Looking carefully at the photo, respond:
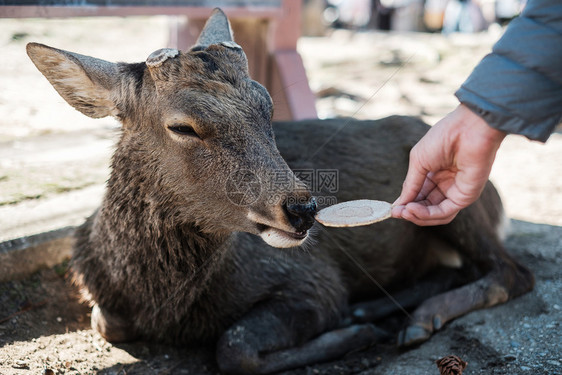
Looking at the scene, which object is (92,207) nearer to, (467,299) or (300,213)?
(300,213)

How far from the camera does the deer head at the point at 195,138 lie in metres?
3.31

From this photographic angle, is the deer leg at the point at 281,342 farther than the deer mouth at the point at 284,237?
Yes

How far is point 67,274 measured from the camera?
4.65 m

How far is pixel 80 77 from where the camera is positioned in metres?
3.73

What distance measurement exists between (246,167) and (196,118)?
16.4 inches

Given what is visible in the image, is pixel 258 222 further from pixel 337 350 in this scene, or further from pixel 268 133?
pixel 337 350

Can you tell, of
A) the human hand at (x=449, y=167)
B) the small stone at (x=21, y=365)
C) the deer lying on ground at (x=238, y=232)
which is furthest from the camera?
the small stone at (x=21, y=365)

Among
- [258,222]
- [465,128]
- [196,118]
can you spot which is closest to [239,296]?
[258,222]

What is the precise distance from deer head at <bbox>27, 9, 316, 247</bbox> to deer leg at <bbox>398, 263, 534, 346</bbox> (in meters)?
1.54

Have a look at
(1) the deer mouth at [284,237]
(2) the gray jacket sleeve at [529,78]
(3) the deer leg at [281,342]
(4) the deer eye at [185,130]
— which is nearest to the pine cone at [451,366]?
(3) the deer leg at [281,342]

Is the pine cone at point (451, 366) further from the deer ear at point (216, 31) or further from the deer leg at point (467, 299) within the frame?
the deer ear at point (216, 31)

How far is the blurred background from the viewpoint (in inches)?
219

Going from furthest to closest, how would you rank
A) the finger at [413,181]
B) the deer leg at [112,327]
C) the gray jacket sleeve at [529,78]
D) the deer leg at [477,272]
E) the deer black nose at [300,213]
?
the deer leg at [477,272] → the deer leg at [112,327] → the deer black nose at [300,213] → the finger at [413,181] → the gray jacket sleeve at [529,78]

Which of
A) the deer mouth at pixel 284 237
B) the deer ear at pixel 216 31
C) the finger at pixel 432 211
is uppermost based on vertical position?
the deer ear at pixel 216 31
